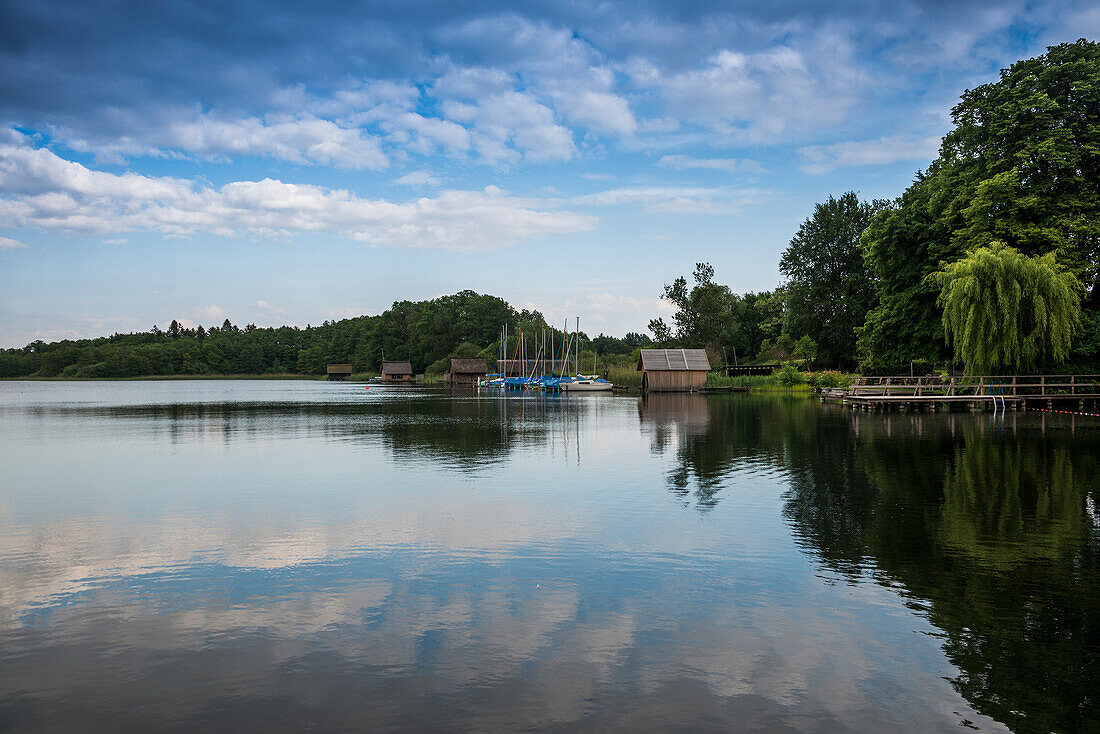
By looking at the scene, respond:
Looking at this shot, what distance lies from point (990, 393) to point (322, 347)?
168 meters

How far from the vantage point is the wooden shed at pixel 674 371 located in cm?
7494

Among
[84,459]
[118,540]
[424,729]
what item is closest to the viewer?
[424,729]

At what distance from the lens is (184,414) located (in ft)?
156

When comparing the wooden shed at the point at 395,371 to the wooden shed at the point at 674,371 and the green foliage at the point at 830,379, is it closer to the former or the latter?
the wooden shed at the point at 674,371

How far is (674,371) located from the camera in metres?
74.9

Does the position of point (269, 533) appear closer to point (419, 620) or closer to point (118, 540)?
point (118, 540)

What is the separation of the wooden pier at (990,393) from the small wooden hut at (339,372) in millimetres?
133117

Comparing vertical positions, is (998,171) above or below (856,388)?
above

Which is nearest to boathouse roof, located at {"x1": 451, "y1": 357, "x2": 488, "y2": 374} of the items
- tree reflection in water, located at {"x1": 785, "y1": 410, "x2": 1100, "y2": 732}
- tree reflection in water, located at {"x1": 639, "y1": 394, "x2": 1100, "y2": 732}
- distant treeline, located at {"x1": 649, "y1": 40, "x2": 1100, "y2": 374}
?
distant treeline, located at {"x1": 649, "y1": 40, "x2": 1100, "y2": 374}

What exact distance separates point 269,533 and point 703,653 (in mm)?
8817

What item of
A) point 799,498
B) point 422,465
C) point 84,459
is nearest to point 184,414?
point 84,459

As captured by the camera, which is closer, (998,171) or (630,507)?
(630,507)

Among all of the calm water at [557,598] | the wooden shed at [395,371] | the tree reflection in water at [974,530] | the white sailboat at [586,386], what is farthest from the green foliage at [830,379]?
the wooden shed at [395,371]

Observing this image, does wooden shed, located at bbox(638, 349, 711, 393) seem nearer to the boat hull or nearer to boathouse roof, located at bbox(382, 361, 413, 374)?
the boat hull
